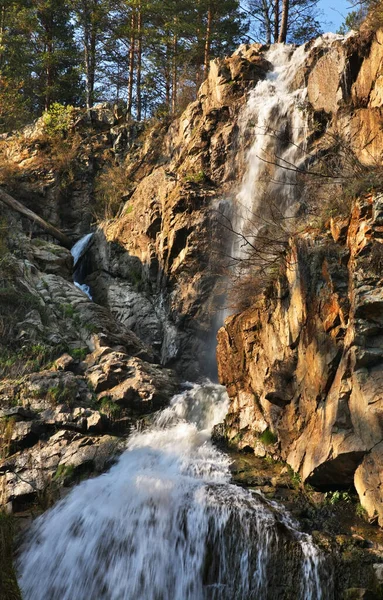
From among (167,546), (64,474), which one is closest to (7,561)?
(167,546)

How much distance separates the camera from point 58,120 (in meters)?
22.6

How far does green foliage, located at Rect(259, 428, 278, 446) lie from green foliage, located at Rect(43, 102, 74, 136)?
18500 mm

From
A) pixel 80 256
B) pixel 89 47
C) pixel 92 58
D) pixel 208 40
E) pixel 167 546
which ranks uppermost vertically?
pixel 89 47

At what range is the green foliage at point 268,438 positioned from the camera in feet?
27.8

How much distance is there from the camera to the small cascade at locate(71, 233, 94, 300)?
689 inches

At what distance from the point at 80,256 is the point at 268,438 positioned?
12.1 meters

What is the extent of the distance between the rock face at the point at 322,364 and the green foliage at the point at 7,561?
414 centimetres

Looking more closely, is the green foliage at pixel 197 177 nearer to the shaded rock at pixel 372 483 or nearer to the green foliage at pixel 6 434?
the green foliage at pixel 6 434

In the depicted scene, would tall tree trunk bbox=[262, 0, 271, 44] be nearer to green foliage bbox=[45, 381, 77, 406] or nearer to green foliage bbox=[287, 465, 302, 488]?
green foliage bbox=[45, 381, 77, 406]

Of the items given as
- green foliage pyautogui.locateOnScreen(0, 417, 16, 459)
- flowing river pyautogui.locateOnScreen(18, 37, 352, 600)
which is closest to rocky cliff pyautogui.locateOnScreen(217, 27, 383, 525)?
flowing river pyautogui.locateOnScreen(18, 37, 352, 600)

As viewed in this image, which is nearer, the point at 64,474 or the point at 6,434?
the point at 64,474

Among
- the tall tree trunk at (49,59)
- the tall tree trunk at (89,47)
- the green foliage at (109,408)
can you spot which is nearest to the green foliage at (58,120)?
the tall tree trunk at (89,47)

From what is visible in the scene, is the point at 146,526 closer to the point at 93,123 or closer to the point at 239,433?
the point at 239,433

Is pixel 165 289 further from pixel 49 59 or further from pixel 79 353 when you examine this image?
pixel 49 59
